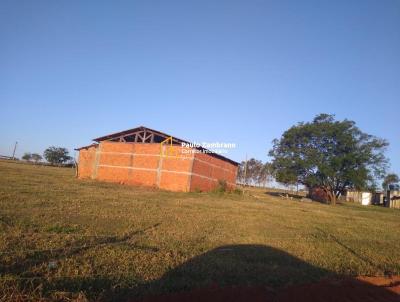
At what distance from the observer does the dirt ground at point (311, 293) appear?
441 centimetres

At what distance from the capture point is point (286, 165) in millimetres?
40875

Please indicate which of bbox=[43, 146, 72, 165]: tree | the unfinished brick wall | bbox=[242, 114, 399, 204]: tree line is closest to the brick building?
the unfinished brick wall

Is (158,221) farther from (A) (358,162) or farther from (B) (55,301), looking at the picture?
(A) (358,162)

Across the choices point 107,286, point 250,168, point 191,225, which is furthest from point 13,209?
point 250,168

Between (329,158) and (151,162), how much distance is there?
23191 mm

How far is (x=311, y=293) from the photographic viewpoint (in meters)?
5.00

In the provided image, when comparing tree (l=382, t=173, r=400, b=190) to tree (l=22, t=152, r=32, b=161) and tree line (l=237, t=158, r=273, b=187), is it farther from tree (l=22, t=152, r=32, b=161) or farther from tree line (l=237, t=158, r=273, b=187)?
tree (l=22, t=152, r=32, b=161)

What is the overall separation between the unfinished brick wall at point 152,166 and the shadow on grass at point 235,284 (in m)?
19.9

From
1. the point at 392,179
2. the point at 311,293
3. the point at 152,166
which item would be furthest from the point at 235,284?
the point at 392,179

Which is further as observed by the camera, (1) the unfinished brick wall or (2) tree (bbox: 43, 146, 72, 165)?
(2) tree (bbox: 43, 146, 72, 165)

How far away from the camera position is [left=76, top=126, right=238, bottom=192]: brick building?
2706 cm

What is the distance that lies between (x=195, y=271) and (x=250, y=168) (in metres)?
83.7

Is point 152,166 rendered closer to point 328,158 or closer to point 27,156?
point 328,158

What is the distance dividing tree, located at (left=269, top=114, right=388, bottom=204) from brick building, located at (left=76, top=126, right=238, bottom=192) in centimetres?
1245
